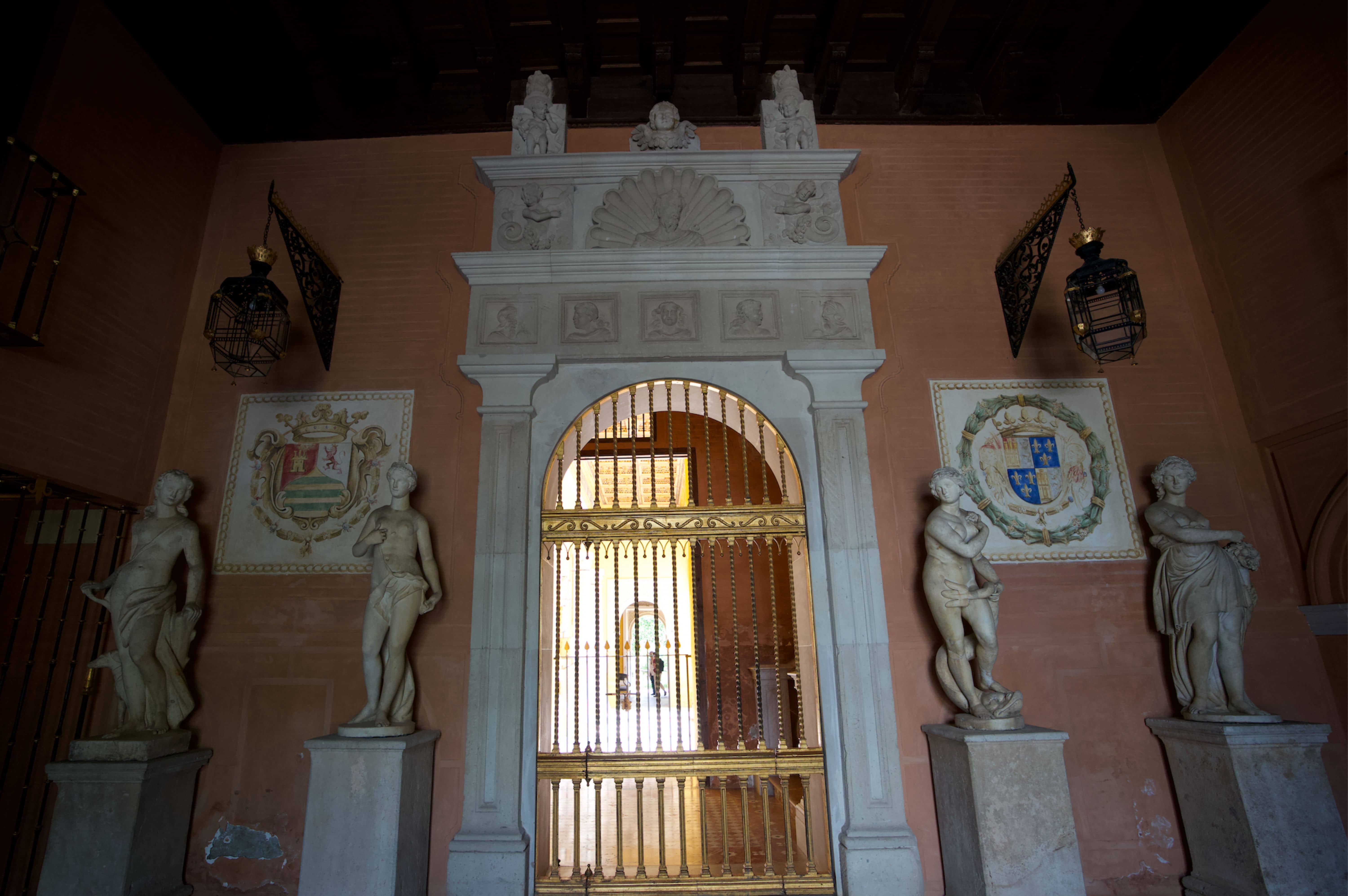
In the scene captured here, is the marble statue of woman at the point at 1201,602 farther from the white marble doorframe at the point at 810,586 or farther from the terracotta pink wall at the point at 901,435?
the white marble doorframe at the point at 810,586

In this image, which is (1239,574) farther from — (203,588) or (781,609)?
(203,588)

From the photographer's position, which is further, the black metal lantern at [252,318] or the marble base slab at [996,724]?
the black metal lantern at [252,318]

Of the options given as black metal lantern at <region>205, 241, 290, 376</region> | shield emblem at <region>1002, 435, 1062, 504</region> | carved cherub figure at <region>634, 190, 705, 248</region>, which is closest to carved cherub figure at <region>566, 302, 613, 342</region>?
carved cherub figure at <region>634, 190, 705, 248</region>

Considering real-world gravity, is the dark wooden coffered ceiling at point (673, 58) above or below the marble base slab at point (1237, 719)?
above

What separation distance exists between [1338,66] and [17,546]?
844 cm

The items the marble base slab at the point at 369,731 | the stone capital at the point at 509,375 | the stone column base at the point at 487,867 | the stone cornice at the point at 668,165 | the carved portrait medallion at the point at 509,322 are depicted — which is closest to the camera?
the marble base slab at the point at 369,731

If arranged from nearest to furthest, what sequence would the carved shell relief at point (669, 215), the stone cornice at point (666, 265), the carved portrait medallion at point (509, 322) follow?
the carved portrait medallion at point (509, 322), the stone cornice at point (666, 265), the carved shell relief at point (669, 215)

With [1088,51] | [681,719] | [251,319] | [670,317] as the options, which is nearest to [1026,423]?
[670,317]

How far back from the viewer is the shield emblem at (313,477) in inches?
172

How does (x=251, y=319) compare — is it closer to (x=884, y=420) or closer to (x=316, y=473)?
(x=316, y=473)

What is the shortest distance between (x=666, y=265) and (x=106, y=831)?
4.34 m

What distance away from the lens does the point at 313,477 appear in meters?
4.41

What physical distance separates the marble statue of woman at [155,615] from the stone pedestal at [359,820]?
3.41 feet

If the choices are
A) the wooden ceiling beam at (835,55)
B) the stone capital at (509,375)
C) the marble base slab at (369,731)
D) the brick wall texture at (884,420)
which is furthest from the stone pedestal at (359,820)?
the wooden ceiling beam at (835,55)
